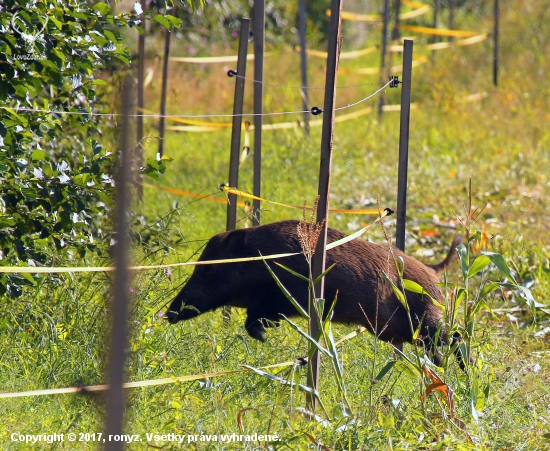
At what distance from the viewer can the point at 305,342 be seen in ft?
14.2

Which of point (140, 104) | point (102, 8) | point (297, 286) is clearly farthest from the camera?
point (140, 104)

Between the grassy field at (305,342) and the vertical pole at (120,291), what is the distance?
133 cm

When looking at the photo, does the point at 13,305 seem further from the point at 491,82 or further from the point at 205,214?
the point at 491,82

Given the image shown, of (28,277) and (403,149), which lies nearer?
(28,277)

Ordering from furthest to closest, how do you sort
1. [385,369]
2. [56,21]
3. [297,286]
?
1. [297,286]
2. [56,21]
3. [385,369]

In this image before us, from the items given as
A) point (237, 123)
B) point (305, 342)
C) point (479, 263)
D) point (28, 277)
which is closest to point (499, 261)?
point (479, 263)

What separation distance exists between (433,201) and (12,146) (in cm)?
491

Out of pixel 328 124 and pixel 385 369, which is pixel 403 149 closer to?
pixel 328 124

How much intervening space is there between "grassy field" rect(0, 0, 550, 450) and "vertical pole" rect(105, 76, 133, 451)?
1329 mm

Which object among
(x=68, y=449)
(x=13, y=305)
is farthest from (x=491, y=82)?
(x=68, y=449)

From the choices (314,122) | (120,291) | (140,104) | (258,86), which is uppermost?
(314,122)

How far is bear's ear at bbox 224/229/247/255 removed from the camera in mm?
4352

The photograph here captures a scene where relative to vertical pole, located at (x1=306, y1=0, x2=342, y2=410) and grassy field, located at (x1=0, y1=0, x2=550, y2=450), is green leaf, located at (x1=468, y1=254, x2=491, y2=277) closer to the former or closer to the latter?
grassy field, located at (x1=0, y1=0, x2=550, y2=450)

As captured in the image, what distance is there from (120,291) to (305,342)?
282 cm
